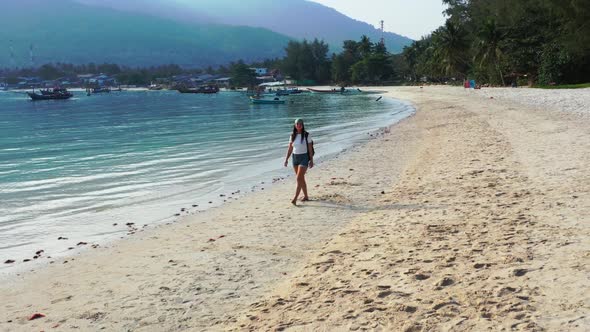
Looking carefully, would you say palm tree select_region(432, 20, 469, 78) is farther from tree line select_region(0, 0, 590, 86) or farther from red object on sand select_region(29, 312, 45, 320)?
red object on sand select_region(29, 312, 45, 320)

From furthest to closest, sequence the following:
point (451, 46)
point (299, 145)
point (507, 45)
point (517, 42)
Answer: point (451, 46) < point (507, 45) < point (517, 42) < point (299, 145)

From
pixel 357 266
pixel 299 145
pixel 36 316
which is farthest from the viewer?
pixel 299 145

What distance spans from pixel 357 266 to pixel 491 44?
72.1 m

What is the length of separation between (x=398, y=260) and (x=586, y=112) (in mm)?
22325

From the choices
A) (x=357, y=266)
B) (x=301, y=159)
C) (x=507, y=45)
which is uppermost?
(x=507, y=45)

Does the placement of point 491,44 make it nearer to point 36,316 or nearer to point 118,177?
point 118,177

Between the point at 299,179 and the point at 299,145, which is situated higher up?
the point at 299,145

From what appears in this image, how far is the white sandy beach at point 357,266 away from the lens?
518 centimetres

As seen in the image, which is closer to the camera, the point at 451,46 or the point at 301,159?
the point at 301,159

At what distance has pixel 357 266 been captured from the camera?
6.78m

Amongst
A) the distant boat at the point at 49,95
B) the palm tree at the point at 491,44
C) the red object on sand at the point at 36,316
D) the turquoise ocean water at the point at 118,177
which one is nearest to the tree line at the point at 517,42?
the palm tree at the point at 491,44

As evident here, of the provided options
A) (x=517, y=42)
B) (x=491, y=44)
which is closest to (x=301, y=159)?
(x=517, y=42)

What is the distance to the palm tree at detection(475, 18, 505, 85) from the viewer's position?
69500 mm

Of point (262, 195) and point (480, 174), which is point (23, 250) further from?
point (480, 174)
